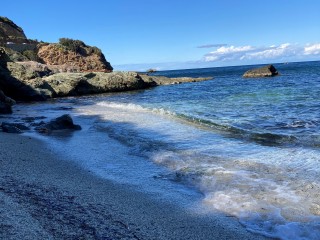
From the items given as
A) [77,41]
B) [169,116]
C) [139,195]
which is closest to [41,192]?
[139,195]

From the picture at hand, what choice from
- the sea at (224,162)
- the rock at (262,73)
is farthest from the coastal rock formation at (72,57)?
the sea at (224,162)

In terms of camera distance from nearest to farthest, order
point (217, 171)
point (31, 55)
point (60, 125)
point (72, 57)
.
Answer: point (217, 171) → point (60, 125) → point (31, 55) → point (72, 57)

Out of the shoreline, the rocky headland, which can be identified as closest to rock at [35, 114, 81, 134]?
the rocky headland

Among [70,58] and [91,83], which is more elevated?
[70,58]

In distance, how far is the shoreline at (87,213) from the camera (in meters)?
3.65

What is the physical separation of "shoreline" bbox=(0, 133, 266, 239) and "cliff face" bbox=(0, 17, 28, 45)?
62879 millimetres

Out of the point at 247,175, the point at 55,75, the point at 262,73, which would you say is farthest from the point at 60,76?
the point at 262,73

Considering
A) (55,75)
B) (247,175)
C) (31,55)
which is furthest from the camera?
(31,55)

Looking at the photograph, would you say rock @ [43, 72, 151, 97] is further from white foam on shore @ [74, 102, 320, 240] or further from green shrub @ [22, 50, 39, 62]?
green shrub @ [22, 50, 39, 62]

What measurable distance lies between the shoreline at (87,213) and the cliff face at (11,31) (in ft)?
206

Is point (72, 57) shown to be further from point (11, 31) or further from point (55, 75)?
point (55, 75)

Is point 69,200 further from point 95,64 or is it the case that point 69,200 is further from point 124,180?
point 95,64

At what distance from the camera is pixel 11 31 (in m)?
71.3

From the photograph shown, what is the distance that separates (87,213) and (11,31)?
74756 mm
